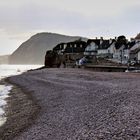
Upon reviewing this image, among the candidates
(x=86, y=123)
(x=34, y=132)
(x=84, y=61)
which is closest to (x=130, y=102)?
(x=86, y=123)

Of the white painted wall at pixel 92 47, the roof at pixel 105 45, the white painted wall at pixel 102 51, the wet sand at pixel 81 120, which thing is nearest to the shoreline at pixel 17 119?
the wet sand at pixel 81 120

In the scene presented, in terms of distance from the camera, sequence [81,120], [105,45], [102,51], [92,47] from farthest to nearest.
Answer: [92,47] → [102,51] → [105,45] → [81,120]

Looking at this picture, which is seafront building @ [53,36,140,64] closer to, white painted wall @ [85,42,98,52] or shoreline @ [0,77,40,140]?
white painted wall @ [85,42,98,52]

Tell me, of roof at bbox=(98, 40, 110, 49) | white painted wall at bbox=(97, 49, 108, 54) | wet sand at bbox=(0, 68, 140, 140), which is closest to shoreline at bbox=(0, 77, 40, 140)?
wet sand at bbox=(0, 68, 140, 140)

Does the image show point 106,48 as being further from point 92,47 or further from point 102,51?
point 92,47

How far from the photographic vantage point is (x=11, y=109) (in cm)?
2903

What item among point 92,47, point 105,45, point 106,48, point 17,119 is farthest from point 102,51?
point 17,119

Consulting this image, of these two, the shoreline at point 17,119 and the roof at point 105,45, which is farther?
the roof at point 105,45

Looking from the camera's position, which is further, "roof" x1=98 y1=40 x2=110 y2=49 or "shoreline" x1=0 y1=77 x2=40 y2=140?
"roof" x1=98 y1=40 x2=110 y2=49

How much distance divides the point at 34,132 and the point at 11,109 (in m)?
10.6

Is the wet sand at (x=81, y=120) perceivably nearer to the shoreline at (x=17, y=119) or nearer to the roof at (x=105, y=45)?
the shoreline at (x=17, y=119)

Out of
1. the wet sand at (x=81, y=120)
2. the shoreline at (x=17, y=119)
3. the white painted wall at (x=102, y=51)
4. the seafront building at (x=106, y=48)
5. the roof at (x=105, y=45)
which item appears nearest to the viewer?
the wet sand at (x=81, y=120)

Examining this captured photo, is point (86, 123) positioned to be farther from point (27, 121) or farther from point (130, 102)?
point (27, 121)

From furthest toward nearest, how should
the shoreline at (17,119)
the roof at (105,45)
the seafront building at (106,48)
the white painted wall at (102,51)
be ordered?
the white painted wall at (102,51) → the roof at (105,45) → the seafront building at (106,48) → the shoreline at (17,119)
